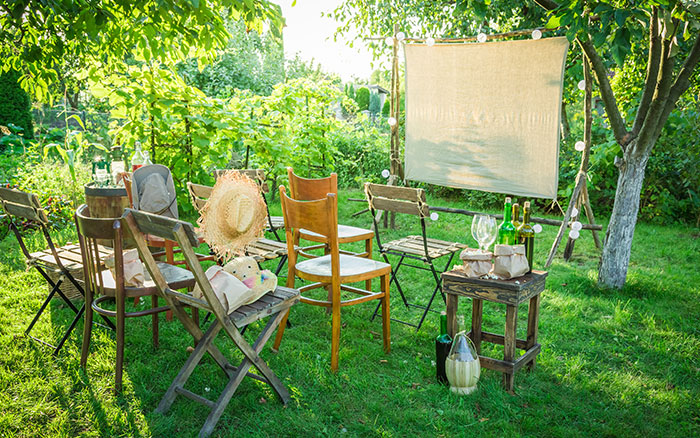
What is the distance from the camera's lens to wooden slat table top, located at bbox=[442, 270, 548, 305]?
2.54 m

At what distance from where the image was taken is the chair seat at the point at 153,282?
2555 millimetres

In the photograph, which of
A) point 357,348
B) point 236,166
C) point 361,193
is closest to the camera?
point 357,348

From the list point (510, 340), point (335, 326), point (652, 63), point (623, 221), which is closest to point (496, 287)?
point (510, 340)

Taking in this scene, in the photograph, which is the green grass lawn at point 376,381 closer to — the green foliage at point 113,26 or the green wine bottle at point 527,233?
the green wine bottle at point 527,233

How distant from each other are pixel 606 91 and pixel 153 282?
3.70 metres

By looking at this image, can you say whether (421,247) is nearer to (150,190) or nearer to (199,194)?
(199,194)

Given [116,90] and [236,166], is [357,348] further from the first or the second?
[236,166]

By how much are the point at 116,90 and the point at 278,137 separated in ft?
6.97

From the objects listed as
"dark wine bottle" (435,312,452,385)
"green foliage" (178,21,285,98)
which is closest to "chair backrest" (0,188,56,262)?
"dark wine bottle" (435,312,452,385)

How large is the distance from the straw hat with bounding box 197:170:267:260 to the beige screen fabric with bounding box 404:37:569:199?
125 inches

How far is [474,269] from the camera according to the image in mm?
2664

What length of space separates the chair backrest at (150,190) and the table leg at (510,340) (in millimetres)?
2167

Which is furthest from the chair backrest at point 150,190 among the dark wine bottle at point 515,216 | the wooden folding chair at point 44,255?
the dark wine bottle at point 515,216

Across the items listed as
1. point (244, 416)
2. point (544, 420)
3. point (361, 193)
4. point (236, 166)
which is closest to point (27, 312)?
point (244, 416)
